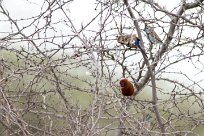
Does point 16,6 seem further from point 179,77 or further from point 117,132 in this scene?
point 117,132

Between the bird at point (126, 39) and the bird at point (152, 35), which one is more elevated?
the bird at point (152, 35)

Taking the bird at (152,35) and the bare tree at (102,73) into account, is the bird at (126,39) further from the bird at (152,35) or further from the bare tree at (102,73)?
the bird at (152,35)

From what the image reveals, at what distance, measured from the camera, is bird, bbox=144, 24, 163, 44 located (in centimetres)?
366

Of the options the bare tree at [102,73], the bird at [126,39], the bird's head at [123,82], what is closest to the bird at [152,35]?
the bare tree at [102,73]

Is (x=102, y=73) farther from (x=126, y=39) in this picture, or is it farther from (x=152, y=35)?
(x=152, y=35)

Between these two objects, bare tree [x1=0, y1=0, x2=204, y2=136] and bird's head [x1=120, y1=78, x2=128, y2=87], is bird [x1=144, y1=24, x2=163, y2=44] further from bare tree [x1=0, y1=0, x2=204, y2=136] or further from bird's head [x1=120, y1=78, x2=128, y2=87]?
bird's head [x1=120, y1=78, x2=128, y2=87]

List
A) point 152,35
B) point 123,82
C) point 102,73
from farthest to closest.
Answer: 1. point 152,35
2. point 123,82
3. point 102,73

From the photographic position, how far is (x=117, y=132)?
4.07 meters

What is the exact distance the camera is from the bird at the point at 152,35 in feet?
12.0

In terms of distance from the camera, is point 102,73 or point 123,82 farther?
point 123,82

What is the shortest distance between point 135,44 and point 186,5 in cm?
65

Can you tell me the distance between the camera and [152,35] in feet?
12.3

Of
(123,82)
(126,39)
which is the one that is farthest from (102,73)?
(126,39)

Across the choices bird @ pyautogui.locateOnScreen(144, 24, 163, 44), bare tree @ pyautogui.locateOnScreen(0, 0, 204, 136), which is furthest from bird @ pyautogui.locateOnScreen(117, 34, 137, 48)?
bird @ pyautogui.locateOnScreen(144, 24, 163, 44)
